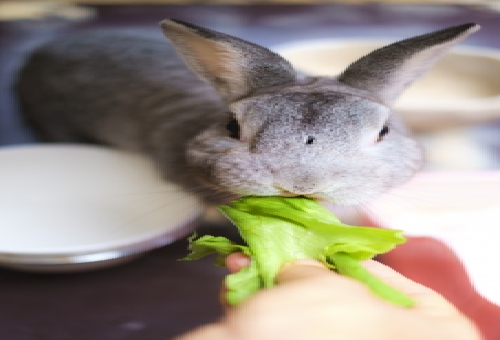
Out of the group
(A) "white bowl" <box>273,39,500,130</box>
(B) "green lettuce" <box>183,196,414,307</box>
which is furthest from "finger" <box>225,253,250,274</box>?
(A) "white bowl" <box>273,39,500,130</box>

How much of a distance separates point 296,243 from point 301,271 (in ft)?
0.10

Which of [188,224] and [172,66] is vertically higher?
[172,66]

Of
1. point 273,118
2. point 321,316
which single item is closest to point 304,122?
point 273,118

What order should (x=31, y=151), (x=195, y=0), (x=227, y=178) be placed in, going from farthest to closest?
(x=31, y=151)
(x=195, y=0)
(x=227, y=178)

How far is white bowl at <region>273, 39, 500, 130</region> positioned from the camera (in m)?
0.54

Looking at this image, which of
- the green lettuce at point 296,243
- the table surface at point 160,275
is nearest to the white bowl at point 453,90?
the table surface at point 160,275

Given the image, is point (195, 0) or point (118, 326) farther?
point (195, 0)

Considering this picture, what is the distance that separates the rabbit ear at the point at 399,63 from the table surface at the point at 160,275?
0.21 ft

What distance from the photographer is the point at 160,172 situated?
638 millimetres

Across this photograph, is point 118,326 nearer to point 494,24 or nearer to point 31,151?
point 31,151

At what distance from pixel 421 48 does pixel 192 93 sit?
29 centimetres

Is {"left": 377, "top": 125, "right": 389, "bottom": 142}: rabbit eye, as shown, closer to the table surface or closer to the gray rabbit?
the gray rabbit

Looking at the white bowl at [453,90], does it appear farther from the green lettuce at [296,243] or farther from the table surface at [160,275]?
the green lettuce at [296,243]

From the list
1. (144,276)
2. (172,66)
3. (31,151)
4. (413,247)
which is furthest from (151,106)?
(413,247)
